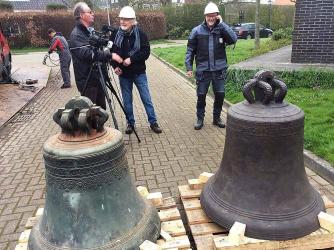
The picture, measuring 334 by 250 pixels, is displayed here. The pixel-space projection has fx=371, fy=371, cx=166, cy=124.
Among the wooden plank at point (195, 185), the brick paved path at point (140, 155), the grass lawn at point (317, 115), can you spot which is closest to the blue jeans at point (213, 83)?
the brick paved path at point (140, 155)

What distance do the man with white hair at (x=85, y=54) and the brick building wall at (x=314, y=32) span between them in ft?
19.0

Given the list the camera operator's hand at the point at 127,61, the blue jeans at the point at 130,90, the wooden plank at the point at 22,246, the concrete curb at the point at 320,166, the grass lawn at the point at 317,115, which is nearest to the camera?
the wooden plank at the point at 22,246

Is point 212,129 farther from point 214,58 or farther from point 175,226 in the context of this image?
point 175,226

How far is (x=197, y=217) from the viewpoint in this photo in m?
2.96

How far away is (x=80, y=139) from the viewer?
2338mm

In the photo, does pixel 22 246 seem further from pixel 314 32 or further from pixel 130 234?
pixel 314 32

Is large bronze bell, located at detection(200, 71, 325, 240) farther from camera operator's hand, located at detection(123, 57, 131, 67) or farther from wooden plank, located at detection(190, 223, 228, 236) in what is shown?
camera operator's hand, located at detection(123, 57, 131, 67)

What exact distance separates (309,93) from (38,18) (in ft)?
88.3

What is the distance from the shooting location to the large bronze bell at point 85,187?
227 centimetres

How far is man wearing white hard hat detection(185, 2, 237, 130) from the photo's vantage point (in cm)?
545

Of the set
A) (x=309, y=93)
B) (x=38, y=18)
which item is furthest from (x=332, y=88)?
(x=38, y=18)

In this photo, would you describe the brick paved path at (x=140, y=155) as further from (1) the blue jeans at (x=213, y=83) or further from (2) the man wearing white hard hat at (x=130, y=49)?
(2) the man wearing white hard hat at (x=130, y=49)

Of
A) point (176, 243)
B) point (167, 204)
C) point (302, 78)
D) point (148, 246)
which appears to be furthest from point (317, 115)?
point (148, 246)

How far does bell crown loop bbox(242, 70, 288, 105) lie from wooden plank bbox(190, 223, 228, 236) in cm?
99
